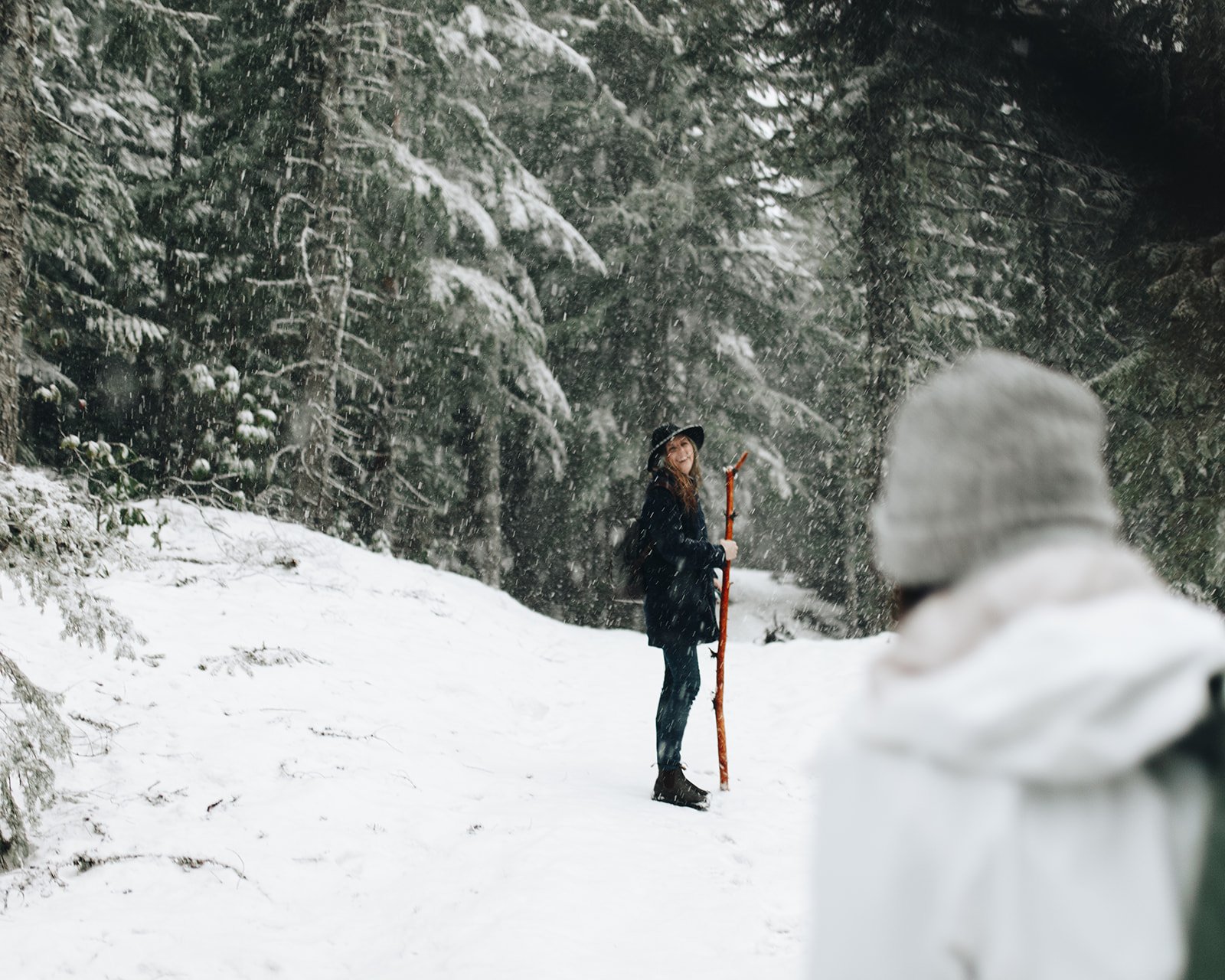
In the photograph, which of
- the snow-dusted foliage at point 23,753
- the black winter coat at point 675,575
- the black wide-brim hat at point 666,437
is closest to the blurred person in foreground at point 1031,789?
the snow-dusted foliage at point 23,753

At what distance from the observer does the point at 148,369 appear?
15.7m

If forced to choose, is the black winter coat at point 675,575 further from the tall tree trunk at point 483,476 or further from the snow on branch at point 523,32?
the snow on branch at point 523,32

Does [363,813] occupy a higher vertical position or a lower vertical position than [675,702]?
lower

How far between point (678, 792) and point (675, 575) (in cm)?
140

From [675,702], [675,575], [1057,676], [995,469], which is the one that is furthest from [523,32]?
[1057,676]

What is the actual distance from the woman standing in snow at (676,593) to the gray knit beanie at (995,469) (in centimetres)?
439

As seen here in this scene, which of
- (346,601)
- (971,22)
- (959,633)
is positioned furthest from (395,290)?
(959,633)

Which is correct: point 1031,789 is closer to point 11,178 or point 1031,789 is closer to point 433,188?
point 11,178

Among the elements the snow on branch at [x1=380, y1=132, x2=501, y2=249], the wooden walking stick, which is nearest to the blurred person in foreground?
the wooden walking stick

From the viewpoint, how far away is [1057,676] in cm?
106

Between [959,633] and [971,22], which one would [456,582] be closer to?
[971,22]

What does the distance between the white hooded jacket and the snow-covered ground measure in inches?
118

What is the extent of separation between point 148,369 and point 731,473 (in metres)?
12.9

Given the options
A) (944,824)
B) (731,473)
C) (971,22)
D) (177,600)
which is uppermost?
(971,22)
